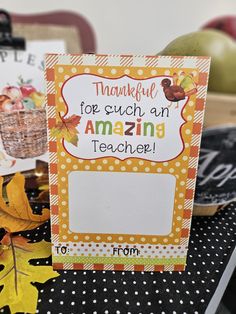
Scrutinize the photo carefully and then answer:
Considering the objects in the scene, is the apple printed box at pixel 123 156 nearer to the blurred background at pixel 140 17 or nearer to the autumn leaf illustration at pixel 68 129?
the autumn leaf illustration at pixel 68 129

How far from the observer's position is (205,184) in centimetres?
53

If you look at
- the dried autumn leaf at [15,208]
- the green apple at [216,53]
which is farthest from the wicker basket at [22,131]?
the green apple at [216,53]

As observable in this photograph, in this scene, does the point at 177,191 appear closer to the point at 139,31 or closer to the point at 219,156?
the point at 219,156

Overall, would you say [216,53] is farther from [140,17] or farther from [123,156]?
[140,17]

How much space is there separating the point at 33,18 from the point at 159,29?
633mm

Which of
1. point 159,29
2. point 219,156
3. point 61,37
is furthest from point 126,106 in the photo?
point 159,29

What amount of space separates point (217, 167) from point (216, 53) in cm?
18

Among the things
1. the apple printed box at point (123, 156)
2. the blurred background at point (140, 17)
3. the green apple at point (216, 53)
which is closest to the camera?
the apple printed box at point (123, 156)

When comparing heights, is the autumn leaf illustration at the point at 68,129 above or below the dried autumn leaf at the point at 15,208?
above

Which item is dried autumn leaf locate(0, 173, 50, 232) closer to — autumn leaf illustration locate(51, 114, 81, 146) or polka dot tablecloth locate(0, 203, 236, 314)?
polka dot tablecloth locate(0, 203, 236, 314)

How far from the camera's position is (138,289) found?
42 centimetres

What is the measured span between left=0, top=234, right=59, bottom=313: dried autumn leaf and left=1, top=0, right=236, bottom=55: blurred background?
133 centimetres

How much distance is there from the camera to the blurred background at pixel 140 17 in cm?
163

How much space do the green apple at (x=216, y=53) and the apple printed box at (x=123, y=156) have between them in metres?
0.12
